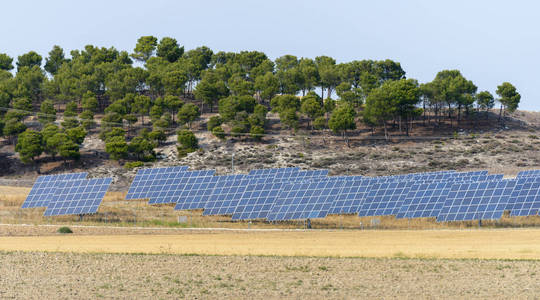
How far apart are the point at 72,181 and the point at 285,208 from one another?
20451mm

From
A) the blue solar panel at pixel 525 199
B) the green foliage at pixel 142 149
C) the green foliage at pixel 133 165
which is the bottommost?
the green foliage at pixel 133 165

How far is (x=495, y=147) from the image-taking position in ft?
419

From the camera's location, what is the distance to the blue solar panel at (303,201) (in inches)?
2459

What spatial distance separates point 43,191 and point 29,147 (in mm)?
53313

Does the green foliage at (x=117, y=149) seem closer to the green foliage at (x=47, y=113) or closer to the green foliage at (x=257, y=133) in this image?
the green foliage at (x=257, y=133)

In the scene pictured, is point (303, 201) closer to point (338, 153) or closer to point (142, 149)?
point (142, 149)

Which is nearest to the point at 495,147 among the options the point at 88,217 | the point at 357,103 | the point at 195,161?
the point at 357,103

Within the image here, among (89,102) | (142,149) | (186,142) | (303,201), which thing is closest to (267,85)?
(186,142)

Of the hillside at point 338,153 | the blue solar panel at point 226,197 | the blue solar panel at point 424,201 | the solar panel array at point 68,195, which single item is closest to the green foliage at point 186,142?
the hillside at point 338,153

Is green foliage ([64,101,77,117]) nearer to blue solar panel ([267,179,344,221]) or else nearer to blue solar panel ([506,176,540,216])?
blue solar panel ([267,179,344,221])

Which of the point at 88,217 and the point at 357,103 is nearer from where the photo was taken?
the point at 88,217

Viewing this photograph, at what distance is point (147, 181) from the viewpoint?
236 feet

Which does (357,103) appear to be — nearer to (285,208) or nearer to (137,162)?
(137,162)

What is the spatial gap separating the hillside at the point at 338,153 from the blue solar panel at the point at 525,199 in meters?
47.0
